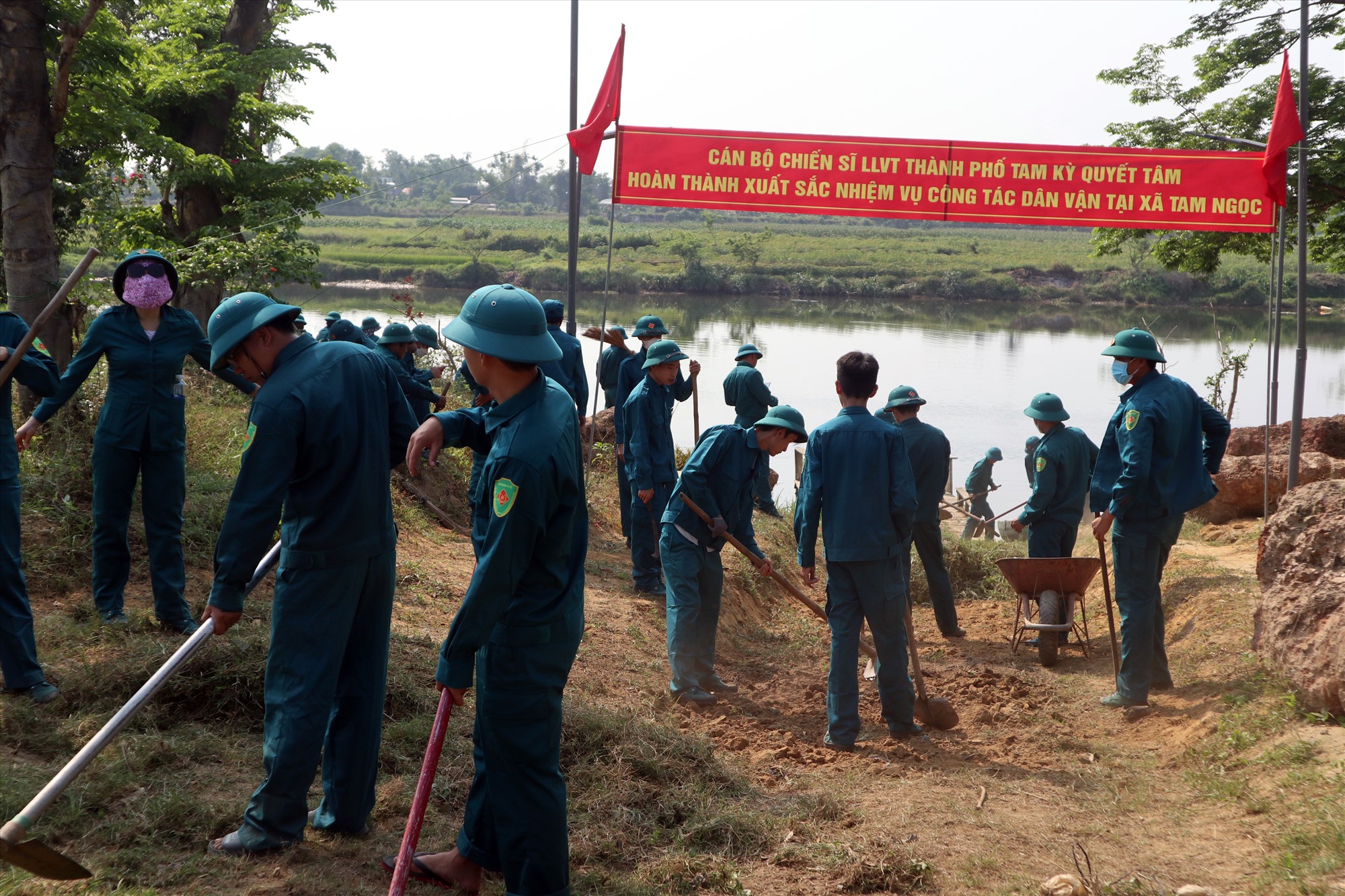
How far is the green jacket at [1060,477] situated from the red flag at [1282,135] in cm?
257

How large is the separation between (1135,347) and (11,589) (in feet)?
19.7

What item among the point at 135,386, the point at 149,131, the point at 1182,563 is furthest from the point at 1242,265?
the point at 135,386

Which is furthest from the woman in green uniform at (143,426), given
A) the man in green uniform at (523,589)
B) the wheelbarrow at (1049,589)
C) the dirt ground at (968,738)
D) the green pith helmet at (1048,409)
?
the green pith helmet at (1048,409)

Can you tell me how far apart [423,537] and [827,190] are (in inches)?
188

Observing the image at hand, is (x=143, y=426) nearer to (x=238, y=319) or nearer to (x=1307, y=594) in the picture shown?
(x=238, y=319)

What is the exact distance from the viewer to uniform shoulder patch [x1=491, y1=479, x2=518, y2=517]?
295 centimetres

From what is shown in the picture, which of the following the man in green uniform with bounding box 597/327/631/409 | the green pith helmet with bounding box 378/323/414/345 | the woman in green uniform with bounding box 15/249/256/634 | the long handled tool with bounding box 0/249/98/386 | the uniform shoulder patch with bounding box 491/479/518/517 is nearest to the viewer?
the uniform shoulder patch with bounding box 491/479/518/517

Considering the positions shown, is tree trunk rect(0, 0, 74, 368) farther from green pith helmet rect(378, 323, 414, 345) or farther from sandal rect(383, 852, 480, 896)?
sandal rect(383, 852, 480, 896)

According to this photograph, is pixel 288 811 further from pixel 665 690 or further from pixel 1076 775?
Result: pixel 1076 775

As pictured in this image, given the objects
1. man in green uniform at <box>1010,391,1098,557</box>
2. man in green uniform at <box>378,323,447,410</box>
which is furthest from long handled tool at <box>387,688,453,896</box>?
man in green uniform at <box>1010,391,1098,557</box>

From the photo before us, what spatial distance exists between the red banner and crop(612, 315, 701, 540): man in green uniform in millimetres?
1140

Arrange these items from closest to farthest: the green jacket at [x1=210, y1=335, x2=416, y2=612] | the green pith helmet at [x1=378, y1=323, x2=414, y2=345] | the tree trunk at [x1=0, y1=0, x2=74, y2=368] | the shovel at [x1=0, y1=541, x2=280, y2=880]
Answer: the shovel at [x1=0, y1=541, x2=280, y2=880], the green jacket at [x1=210, y1=335, x2=416, y2=612], the tree trunk at [x1=0, y1=0, x2=74, y2=368], the green pith helmet at [x1=378, y1=323, x2=414, y2=345]

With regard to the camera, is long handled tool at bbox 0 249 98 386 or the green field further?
the green field

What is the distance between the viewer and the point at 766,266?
2007 inches
